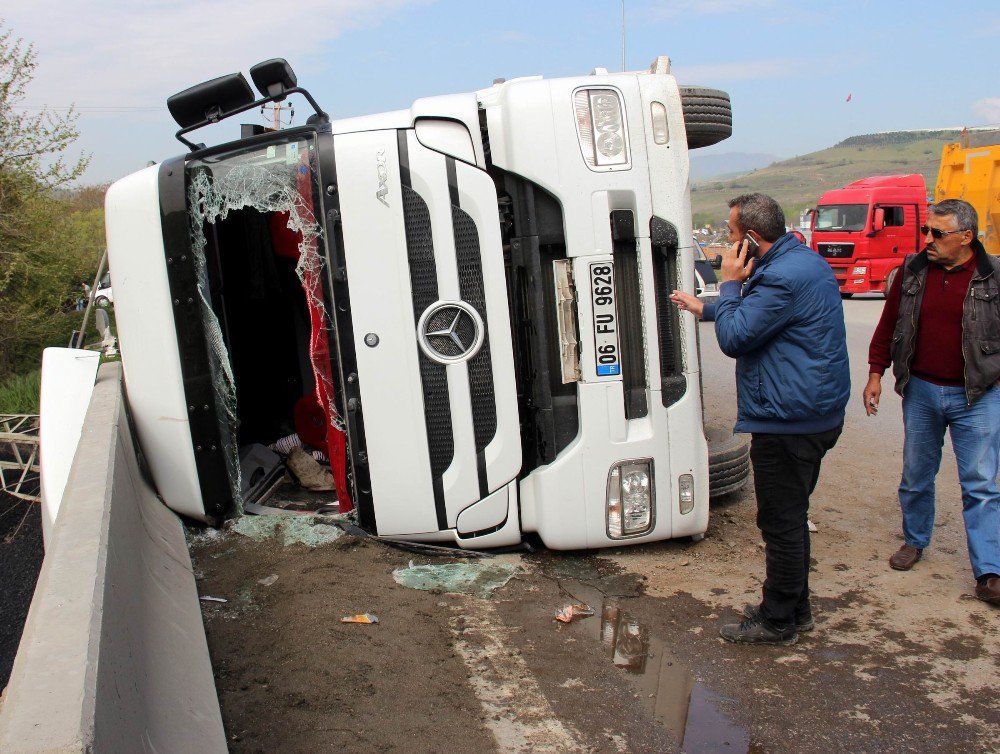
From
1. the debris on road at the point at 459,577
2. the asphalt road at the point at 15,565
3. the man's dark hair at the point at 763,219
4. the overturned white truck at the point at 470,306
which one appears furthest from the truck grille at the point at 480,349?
the asphalt road at the point at 15,565

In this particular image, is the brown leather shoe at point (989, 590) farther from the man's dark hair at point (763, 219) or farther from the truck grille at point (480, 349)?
the truck grille at point (480, 349)

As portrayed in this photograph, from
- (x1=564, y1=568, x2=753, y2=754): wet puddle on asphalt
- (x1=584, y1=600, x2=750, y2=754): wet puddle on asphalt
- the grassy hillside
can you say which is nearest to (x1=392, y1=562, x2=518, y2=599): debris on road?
(x1=564, y1=568, x2=753, y2=754): wet puddle on asphalt

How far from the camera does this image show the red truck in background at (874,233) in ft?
67.1

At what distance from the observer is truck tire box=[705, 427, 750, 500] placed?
15.8 ft

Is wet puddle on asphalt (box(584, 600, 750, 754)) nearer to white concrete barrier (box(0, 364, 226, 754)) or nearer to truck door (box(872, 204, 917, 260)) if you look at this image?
white concrete barrier (box(0, 364, 226, 754))

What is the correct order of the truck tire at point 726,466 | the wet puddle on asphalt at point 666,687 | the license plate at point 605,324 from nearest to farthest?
the wet puddle on asphalt at point 666,687 < the license plate at point 605,324 < the truck tire at point 726,466

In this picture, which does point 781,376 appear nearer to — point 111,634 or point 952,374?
point 952,374

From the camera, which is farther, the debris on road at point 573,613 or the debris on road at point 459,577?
the debris on road at point 459,577

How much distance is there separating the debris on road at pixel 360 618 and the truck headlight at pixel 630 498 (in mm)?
1150

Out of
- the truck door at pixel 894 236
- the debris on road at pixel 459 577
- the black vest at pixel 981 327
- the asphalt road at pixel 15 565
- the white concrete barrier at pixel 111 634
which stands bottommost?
the asphalt road at pixel 15 565

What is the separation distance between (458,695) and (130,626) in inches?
44.0

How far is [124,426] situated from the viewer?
399 centimetres

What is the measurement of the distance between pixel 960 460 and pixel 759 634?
130 cm

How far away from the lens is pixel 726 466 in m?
4.87
